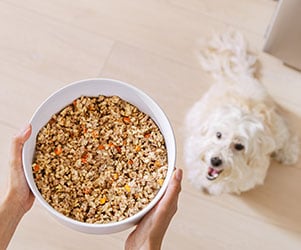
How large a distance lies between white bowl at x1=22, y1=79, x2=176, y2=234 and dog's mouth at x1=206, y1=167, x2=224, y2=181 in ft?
1.24

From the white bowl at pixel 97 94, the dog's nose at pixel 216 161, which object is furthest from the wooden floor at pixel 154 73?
the white bowl at pixel 97 94

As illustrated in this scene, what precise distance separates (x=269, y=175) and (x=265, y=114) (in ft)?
0.95

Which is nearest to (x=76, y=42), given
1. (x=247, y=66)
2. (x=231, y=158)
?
(x=247, y=66)

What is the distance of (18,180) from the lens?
91 centimetres

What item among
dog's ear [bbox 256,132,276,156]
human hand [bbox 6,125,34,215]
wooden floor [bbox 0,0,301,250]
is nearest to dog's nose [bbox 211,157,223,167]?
dog's ear [bbox 256,132,276,156]

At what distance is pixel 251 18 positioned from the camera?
1.64 metres

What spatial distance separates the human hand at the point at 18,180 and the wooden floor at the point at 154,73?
1.43ft

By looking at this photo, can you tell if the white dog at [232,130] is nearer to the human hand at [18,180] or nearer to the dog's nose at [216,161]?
the dog's nose at [216,161]

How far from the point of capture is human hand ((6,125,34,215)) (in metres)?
0.87

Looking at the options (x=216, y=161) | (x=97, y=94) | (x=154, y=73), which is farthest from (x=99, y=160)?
(x=154, y=73)

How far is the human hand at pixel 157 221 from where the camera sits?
88 centimetres

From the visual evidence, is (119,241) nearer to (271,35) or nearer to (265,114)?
(265,114)

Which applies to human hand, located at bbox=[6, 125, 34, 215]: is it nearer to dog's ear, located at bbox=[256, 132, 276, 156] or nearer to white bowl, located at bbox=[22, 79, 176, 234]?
white bowl, located at bbox=[22, 79, 176, 234]

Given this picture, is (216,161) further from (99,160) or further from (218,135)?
(99,160)
